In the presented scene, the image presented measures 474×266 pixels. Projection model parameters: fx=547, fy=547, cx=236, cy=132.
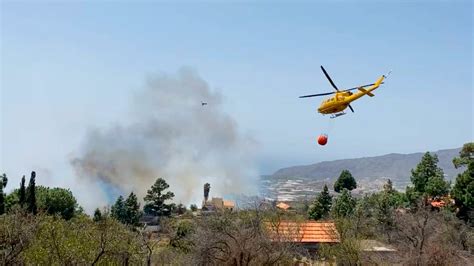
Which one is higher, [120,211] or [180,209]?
[120,211]

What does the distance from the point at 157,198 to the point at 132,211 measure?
148 inches

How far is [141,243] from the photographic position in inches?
823

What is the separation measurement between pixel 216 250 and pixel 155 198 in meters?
26.5

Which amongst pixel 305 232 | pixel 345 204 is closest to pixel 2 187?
pixel 305 232

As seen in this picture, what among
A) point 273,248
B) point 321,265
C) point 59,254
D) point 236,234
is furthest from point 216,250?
point 321,265

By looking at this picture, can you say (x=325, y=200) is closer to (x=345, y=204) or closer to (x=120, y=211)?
(x=345, y=204)

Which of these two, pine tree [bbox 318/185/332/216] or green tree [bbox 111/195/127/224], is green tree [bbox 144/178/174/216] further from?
pine tree [bbox 318/185/332/216]

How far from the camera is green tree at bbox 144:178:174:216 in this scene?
46.5m

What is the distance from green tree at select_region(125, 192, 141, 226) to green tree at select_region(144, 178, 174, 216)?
109 inches

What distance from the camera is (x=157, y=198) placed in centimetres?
4678

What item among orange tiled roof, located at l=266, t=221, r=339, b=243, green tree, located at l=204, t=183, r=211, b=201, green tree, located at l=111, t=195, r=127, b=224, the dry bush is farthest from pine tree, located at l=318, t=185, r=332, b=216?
the dry bush

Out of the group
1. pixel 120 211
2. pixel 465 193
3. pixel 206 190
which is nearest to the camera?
pixel 465 193

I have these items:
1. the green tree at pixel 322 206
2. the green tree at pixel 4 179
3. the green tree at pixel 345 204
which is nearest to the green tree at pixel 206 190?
the green tree at pixel 322 206

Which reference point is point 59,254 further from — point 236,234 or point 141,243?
point 236,234
